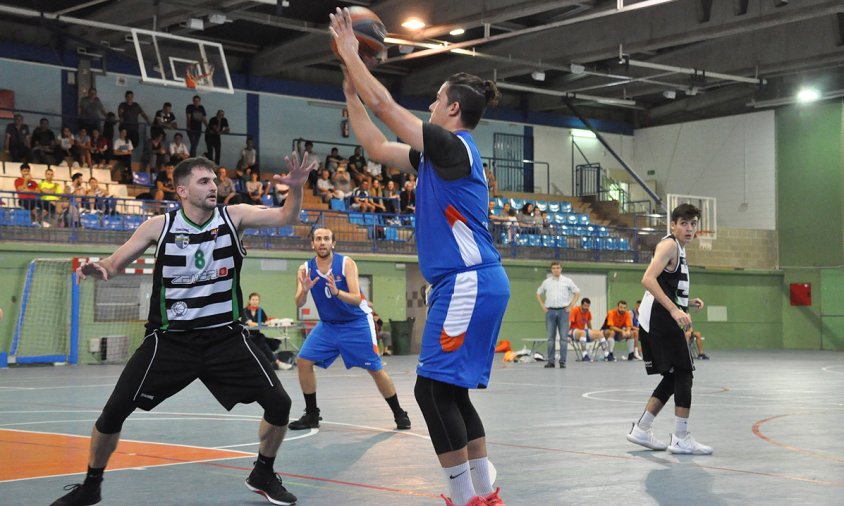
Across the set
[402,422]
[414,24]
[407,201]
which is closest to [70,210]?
[414,24]

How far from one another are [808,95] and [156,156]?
834 inches

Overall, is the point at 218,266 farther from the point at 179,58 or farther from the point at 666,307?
the point at 179,58

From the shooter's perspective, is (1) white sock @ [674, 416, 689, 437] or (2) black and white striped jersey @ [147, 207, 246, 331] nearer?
(2) black and white striped jersey @ [147, 207, 246, 331]

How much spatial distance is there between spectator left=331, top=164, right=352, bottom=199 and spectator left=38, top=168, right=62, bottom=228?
27.2 ft

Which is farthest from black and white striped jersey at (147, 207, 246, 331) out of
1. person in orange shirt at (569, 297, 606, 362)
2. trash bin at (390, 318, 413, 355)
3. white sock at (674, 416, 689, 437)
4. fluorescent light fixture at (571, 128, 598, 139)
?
fluorescent light fixture at (571, 128, 598, 139)

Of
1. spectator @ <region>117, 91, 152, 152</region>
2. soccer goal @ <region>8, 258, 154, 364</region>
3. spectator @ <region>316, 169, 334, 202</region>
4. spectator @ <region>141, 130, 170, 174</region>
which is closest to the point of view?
soccer goal @ <region>8, 258, 154, 364</region>

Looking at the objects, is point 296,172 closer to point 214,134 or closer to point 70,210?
point 70,210

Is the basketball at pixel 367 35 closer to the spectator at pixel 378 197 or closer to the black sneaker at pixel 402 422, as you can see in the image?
the black sneaker at pixel 402 422

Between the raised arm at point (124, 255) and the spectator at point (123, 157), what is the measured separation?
2119cm

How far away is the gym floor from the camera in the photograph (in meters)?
6.40

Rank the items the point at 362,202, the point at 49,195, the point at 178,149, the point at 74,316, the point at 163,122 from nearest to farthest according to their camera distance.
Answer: the point at 49,195
the point at 74,316
the point at 178,149
the point at 163,122
the point at 362,202

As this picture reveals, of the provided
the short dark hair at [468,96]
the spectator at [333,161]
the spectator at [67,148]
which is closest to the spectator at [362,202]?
the spectator at [333,161]

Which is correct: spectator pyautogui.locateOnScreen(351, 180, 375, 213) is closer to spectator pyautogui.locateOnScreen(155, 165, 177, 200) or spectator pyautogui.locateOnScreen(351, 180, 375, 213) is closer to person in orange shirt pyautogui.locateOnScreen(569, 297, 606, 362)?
spectator pyautogui.locateOnScreen(155, 165, 177, 200)

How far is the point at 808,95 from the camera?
34.2 metres
